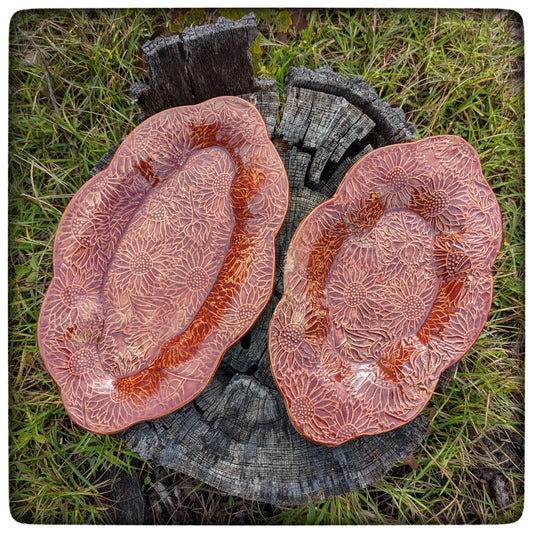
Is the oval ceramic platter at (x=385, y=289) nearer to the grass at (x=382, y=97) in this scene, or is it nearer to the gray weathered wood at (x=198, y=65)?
the grass at (x=382, y=97)

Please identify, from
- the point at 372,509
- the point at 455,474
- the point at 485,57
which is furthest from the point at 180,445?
the point at 485,57

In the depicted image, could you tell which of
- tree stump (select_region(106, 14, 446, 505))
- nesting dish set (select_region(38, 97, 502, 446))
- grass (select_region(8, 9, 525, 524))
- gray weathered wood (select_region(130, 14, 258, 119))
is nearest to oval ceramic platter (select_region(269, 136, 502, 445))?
nesting dish set (select_region(38, 97, 502, 446))

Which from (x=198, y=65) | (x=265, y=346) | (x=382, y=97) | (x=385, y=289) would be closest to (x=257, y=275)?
(x=265, y=346)

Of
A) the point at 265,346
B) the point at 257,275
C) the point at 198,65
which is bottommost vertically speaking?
the point at 265,346

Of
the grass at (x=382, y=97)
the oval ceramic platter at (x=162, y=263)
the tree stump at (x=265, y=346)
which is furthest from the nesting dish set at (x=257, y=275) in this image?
the grass at (x=382, y=97)

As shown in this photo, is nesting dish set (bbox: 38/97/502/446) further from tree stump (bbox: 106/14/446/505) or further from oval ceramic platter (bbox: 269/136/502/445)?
tree stump (bbox: 106/14/446/505)

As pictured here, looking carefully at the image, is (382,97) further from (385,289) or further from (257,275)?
(257,275)

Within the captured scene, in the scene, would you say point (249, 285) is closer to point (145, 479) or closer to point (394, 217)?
point (394, 217)
